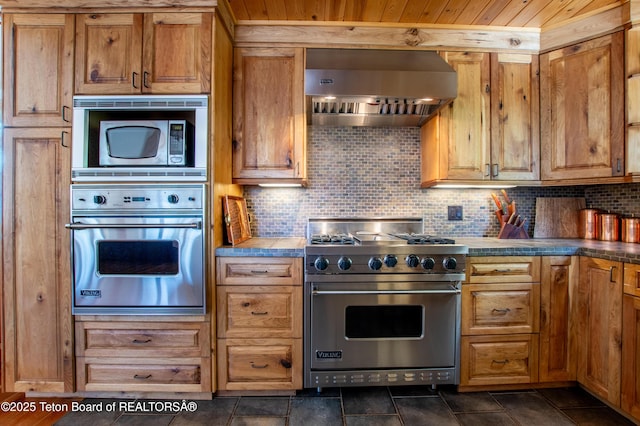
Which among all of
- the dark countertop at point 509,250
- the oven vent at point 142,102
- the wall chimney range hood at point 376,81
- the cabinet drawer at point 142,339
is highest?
the wall chimney range hood at point 376,81

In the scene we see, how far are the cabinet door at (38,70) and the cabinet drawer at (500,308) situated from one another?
2.64 metres

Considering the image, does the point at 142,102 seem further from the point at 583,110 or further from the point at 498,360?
the point at 583,110

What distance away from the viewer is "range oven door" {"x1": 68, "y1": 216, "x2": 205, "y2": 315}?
1.74 m

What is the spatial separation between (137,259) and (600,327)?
2.69 metres

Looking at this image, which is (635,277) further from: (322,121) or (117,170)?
(117,170)

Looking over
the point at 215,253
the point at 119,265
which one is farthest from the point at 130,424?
the point at 215,253

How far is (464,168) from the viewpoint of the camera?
2160 millimetres

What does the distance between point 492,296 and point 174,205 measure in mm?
1969

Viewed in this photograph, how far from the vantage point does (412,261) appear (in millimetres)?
1778

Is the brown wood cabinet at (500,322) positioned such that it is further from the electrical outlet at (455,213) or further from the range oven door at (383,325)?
the electrical outlet at (455,213)

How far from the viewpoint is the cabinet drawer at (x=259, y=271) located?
180 centimetres

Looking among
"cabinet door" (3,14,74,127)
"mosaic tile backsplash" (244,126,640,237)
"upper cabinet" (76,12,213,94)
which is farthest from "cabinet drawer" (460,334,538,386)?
"cabinet door" (3,14,74,127)

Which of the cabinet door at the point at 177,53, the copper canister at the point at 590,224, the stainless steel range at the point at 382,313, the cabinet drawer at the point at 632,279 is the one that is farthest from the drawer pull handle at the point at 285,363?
the copper canister at the point at 590,224

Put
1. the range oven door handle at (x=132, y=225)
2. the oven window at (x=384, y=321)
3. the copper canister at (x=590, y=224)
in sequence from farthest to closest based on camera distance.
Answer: the copper canister at (x=590, y=224) < the oven window at (x=384, y=321) < the range oven door handle at (x=132, y=225)
